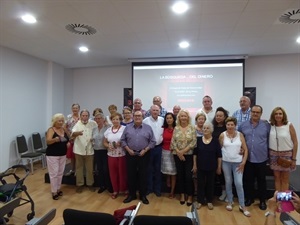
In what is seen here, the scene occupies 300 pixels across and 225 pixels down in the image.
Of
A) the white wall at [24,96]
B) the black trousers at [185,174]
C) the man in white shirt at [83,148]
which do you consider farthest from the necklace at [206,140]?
the white wall at [24,96]

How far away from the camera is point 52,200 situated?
3.63 meters

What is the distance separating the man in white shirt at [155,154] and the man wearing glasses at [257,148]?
1.27 metres

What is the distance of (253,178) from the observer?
11.0 feet

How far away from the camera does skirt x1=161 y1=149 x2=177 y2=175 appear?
3.55 metres

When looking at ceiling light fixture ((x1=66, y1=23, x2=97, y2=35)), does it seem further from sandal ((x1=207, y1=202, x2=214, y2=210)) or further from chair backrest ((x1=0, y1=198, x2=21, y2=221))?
sandal ((x1=207, y1=202, x2=214, y2=210))

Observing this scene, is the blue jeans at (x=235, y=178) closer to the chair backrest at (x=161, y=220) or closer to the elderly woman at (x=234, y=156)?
the elderly woman at (x=234, y=156)

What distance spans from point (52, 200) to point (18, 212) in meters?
0.54

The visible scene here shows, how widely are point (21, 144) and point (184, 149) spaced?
399cm

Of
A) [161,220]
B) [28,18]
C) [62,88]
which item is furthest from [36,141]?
[161,220]

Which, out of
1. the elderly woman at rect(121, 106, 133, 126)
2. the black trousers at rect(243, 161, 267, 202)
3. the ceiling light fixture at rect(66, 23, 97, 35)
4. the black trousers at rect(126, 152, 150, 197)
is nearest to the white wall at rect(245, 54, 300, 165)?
the black trousers at rect(243, 161, 267, 202)

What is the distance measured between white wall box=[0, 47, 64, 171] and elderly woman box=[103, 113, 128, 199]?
114 inches

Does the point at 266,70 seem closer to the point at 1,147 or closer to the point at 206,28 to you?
the point at 206,28

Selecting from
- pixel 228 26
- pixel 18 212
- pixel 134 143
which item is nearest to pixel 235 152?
pixel 134 143

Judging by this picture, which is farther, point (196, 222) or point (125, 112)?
point (125, 112)
